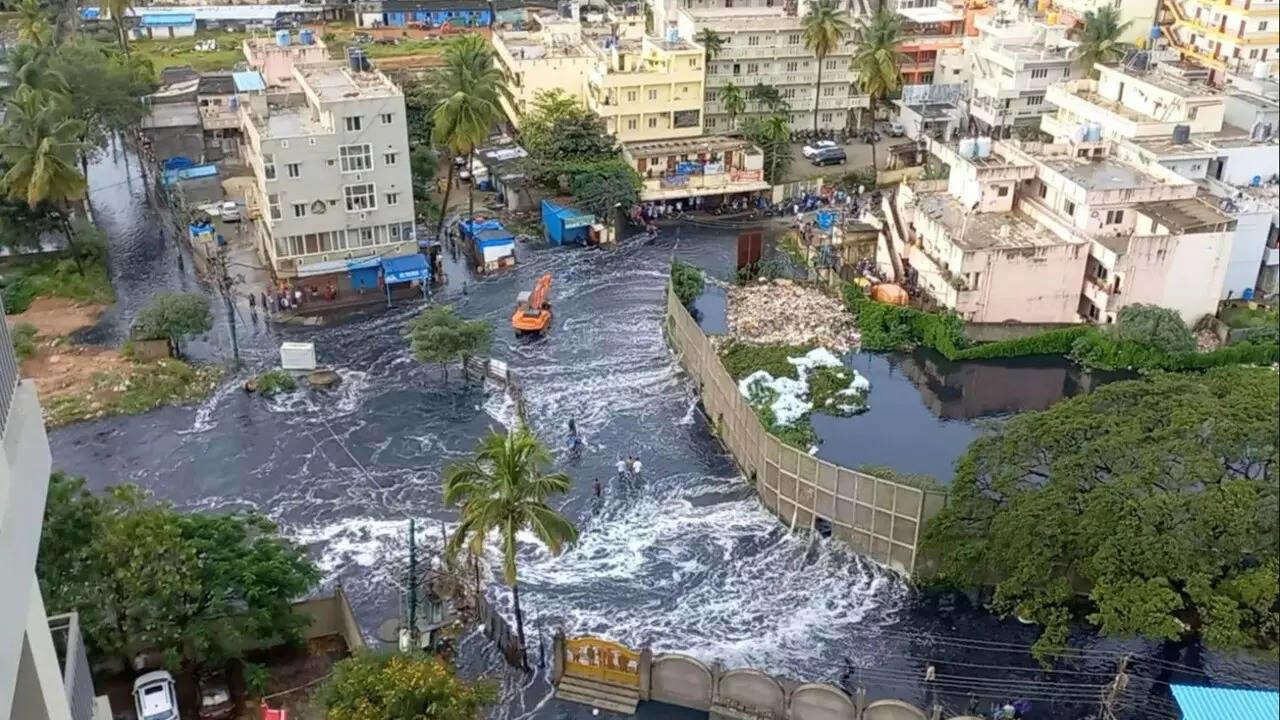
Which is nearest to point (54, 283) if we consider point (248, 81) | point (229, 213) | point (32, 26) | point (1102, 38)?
point (229, 213)

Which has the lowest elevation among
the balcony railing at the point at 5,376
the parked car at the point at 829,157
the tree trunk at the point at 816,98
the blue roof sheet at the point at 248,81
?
the parked car at the point at 829,157

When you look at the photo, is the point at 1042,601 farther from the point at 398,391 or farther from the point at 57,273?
the point at 57,273

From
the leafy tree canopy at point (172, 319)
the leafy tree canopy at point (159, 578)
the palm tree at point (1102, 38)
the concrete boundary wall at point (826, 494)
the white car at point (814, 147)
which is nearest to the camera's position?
the leafy tree canopy at point (159, 578)

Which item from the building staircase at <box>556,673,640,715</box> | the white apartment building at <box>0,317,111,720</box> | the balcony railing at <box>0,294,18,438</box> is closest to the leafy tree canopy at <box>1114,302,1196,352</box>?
the building staircase at <box>556,673,640,715</box>

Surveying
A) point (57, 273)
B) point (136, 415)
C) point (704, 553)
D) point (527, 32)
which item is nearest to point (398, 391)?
point (136, 415)

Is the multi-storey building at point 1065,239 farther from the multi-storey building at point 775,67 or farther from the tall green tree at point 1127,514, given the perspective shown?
the multi-storey building at point 775,67

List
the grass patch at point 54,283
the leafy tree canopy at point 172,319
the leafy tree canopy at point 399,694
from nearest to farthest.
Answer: the leafy tree canopy at point 399,694
the leafy tree canopy at point 172,319
the grass patch at point 54,283

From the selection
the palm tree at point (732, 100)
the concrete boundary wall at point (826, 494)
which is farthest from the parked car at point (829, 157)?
the concrete boundary wall at point (826, 494)

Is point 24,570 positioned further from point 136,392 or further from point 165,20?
point 165,20
